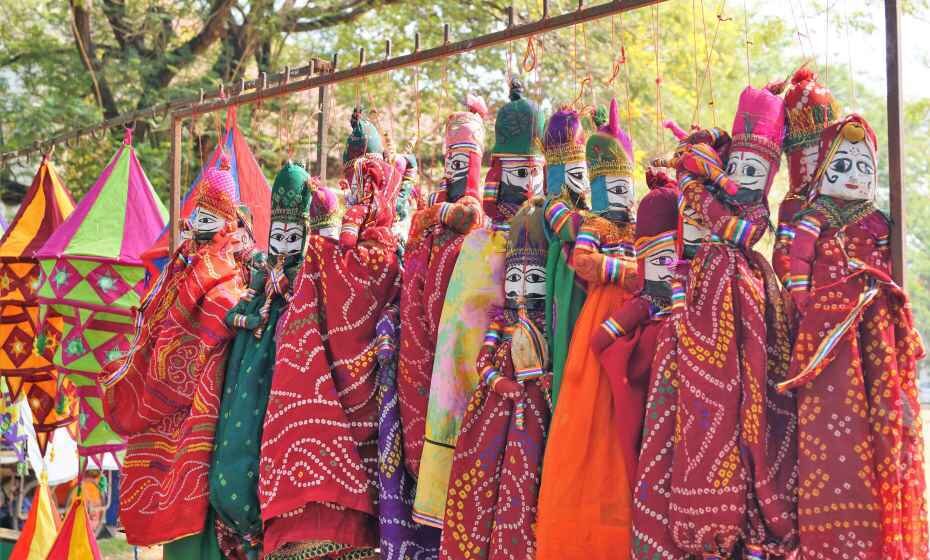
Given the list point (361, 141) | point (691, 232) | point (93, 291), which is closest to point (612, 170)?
point (691, 232)

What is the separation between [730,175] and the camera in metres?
2.30

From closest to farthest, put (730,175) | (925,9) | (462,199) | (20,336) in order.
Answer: (730,175) → (462,199) → (20,336) → (925,9)

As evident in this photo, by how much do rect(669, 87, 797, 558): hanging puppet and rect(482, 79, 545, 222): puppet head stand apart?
52cm

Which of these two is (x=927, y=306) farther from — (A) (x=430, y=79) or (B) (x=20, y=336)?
(B) (x=20, y=336)

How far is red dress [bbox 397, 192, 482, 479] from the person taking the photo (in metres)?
2.81

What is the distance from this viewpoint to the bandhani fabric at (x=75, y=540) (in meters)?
4.44

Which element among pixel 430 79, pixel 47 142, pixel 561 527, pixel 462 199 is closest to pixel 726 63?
pixel 430 79

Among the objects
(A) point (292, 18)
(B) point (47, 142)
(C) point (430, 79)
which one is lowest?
(B) point (47, 142)

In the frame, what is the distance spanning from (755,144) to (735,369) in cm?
48

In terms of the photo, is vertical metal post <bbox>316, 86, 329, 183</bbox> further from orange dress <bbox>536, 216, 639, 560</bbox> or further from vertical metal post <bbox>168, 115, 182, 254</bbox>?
orange dress <bbox>536, 216, 639, 560</bbox>

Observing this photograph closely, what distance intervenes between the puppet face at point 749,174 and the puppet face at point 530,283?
531 mm

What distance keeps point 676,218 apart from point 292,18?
20.9 ft

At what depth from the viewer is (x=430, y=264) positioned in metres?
2.85

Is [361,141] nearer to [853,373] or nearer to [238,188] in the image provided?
[238,188]
